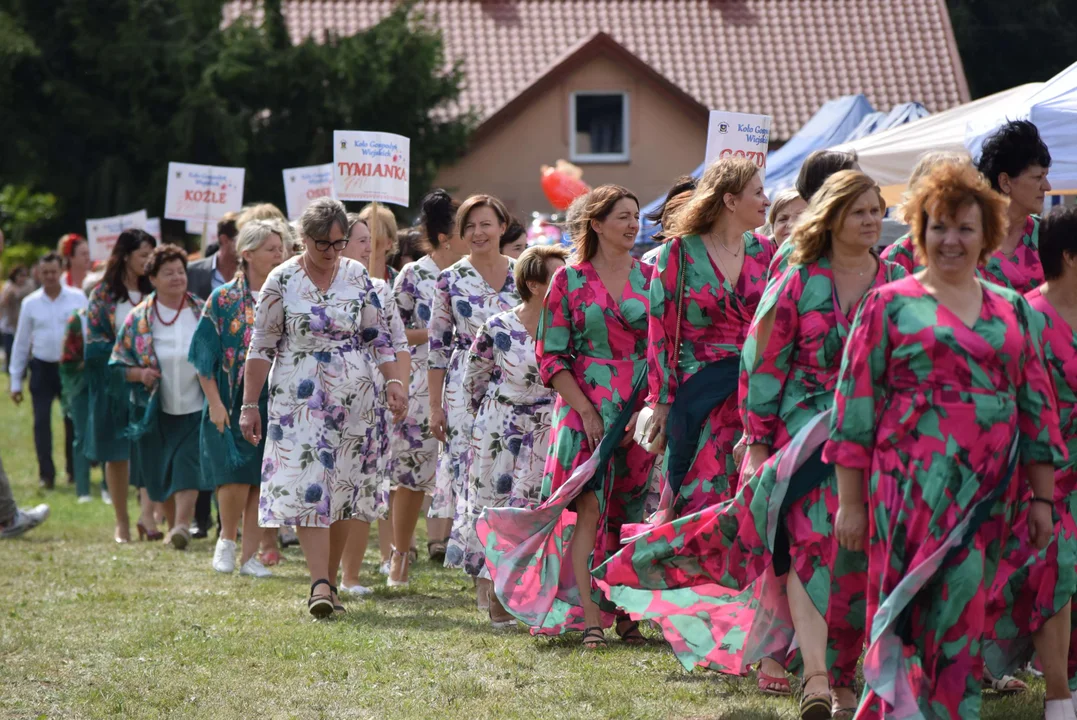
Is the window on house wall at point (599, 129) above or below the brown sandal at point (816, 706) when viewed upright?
above

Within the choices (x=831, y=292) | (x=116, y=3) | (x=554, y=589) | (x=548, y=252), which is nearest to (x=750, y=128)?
(x=548, y=252)

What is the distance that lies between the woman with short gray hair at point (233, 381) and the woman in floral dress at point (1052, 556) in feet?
18.0

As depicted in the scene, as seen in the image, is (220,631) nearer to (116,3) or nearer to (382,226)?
(382,226)

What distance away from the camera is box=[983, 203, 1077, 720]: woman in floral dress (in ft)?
17.3

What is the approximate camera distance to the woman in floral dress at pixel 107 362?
12039mm

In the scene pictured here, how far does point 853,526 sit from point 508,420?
11.0 ft

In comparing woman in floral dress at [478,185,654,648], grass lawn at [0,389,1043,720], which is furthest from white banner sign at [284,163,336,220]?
woman in floral dress at [478,185,654,648]

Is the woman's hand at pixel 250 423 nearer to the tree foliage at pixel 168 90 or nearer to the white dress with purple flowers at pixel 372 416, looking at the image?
the white dress with purple flowers at pixel 372 416

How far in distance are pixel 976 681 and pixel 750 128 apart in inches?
184

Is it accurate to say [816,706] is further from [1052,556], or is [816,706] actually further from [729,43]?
[729,43]

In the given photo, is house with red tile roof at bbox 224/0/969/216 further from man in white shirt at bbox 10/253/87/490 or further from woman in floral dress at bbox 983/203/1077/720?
woman in floral dress at bbox 983/203/1077/720

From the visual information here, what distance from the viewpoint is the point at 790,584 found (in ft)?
18.3

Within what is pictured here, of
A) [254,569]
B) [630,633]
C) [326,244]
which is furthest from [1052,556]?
[254,569]

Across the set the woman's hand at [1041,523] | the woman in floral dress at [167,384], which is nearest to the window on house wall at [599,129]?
the woman in floral dress at [167,384]
